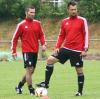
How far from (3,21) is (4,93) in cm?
4200

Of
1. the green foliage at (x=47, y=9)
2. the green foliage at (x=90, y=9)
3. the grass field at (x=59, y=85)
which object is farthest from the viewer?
the green foliage at (x=47, y=9)

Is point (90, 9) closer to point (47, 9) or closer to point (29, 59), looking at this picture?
point (47, 9)

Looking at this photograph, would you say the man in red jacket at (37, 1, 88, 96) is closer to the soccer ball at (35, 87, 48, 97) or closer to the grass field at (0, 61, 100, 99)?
the soccer ball at (35, 87, 48, 97)

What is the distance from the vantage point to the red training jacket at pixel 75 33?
14680 mm

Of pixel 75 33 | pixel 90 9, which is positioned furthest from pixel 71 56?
pixel 90 9

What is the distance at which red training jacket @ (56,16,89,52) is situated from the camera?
14.7m

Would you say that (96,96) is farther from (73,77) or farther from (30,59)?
(73,77)

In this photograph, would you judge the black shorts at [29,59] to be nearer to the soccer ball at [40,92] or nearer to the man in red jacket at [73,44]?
the man in red jacket at [73,44]

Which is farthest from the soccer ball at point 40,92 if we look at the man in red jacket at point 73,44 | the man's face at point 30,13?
the man's face at point 30,13

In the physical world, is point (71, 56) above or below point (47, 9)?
above

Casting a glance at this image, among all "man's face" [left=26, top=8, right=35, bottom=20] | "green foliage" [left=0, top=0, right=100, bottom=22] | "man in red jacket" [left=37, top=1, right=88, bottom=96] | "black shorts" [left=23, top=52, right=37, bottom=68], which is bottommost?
"green foliage" [left=0, top=0, right=100, bottom=22]

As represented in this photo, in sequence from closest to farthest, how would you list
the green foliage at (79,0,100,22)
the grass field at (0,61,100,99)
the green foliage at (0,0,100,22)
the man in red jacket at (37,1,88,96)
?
the man in red jacket at (37,1,88,96)
the grass field at (0,61,100,99)
the green foliage at (79,0,100,22)
the green foliage at (0,0,100,22)

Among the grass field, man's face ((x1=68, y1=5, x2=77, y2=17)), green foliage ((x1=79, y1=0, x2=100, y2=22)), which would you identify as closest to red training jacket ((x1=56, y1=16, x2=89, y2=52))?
man's face ((x1=68, y1=5, x2=77, y2=17))

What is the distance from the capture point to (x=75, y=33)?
14.7 m
